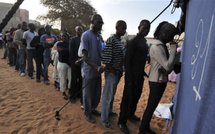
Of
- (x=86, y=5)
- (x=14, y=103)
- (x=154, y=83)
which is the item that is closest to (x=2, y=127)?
(x=14, y=103)

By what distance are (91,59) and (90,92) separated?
579 mm

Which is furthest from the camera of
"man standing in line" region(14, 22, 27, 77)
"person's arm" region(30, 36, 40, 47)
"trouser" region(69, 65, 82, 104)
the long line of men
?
"man standing in line" region(14, 22, 27, 77)

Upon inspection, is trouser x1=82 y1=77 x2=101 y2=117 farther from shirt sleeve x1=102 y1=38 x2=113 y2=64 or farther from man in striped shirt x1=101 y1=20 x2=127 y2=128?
shirt sleeve x1=102 y1=38 x2=113 y2=64

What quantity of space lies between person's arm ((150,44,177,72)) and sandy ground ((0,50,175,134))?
1.56 m

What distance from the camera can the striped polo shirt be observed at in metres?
4.71

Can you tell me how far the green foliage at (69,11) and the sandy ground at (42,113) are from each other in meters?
31.9

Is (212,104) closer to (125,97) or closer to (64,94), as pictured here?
(125,97)

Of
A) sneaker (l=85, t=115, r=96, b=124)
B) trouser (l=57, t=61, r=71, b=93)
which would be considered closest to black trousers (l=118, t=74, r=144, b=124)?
sneaker (l=85, t=115, r=96, b=124)

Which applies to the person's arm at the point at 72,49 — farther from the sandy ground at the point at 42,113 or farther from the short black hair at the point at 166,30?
the short black hair at the point at 166,30

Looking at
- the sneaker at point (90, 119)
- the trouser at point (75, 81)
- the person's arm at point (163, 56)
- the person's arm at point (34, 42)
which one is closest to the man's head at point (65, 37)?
the trouser at point (75, 81)

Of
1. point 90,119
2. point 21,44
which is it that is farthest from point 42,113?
point 21,44

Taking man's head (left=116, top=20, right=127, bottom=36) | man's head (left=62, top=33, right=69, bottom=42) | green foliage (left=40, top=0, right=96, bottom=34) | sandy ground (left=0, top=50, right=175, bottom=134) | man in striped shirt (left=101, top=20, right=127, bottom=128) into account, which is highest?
green foliage (left=40, top=0, right=96, bottom=34)

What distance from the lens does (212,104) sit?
51.1 inches

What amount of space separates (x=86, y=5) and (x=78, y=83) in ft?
115
